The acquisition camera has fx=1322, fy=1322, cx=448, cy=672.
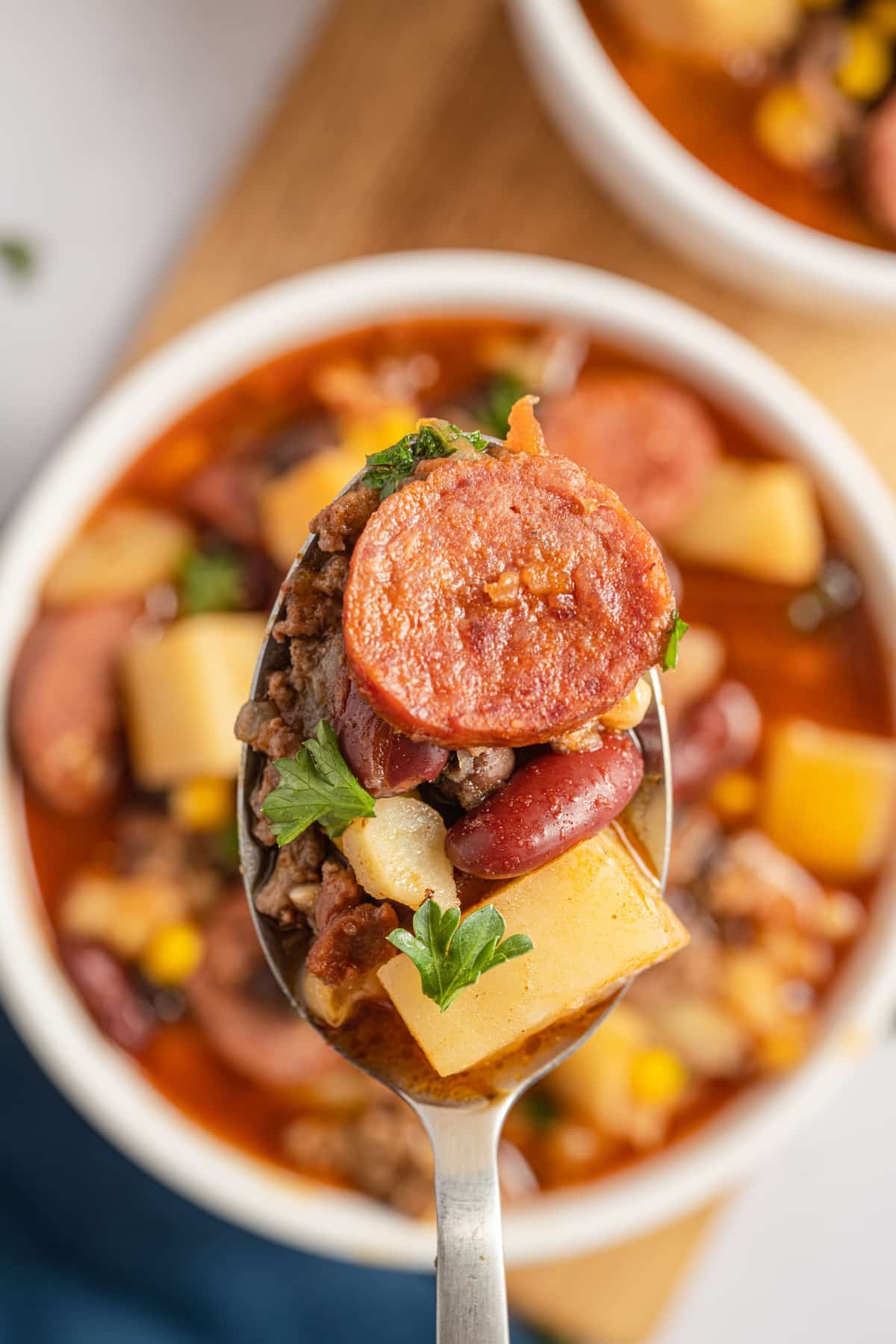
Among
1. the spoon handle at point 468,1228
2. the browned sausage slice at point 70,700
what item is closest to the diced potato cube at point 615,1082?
the spoon handle at point 468,1228

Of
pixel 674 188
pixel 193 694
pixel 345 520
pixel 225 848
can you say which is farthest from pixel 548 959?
pixel 674 188

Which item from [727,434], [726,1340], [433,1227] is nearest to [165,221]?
[727,434]

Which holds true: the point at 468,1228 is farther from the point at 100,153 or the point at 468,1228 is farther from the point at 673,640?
the point at 100,153

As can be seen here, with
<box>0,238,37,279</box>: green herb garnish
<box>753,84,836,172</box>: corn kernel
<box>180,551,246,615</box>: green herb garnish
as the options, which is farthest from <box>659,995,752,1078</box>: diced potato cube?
<box>0,238,37,279</box>: green herb garnish

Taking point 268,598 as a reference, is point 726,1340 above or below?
below

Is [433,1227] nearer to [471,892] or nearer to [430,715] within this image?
[471,892]

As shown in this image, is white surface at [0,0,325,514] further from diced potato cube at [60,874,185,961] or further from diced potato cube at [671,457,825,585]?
diced potato cube at [671,457,825,585]
